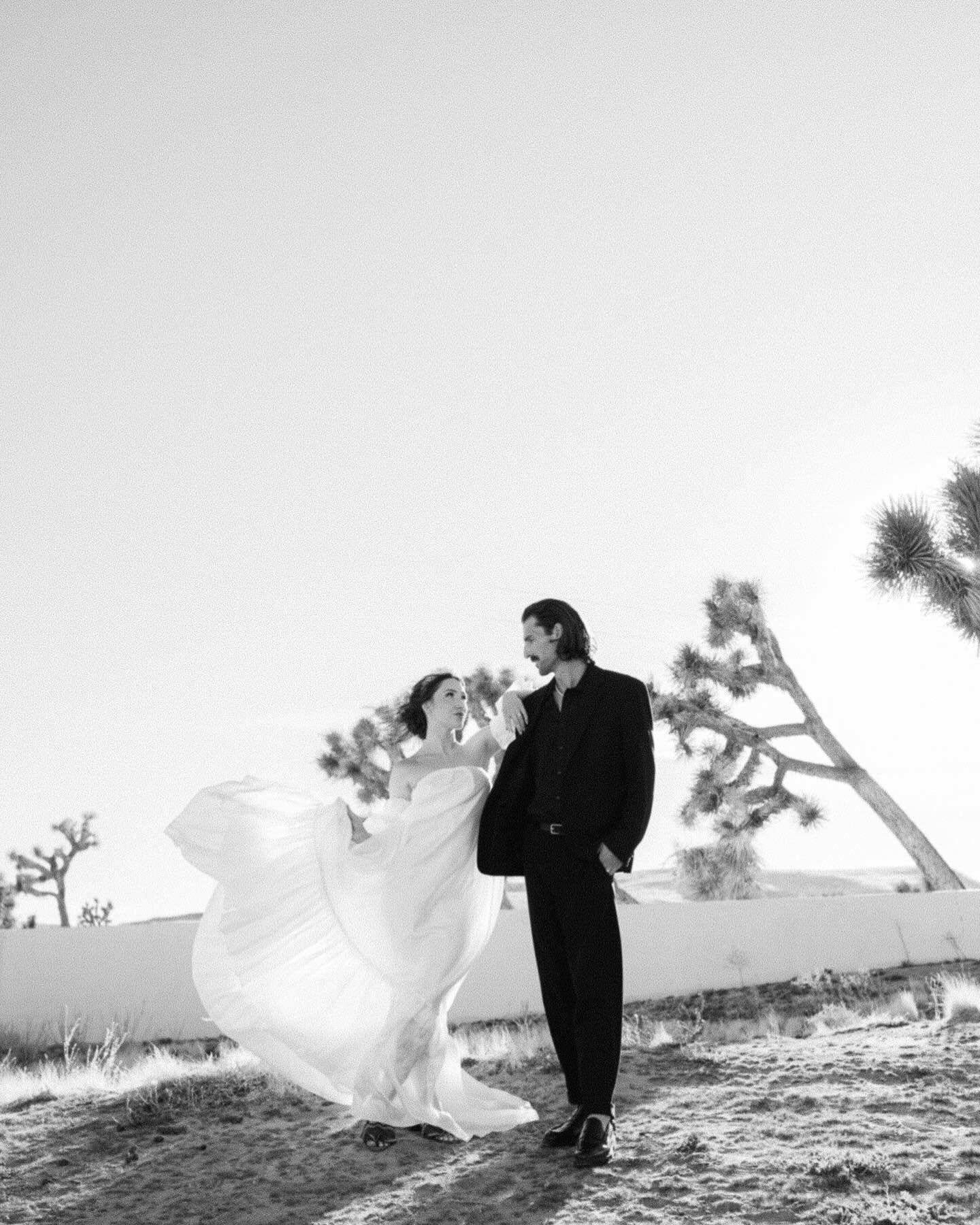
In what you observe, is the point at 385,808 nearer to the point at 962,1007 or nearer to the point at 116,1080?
the point at 116,1080

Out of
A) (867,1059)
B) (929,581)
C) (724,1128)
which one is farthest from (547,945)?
(929,581)

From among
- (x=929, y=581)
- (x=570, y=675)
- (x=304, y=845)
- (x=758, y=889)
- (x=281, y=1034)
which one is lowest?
(x=758, y=889)

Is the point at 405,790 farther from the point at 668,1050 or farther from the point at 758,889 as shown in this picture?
the point at 758,889

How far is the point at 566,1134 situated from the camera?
3.68 metres

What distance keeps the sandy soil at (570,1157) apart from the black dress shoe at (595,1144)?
0.05 meters

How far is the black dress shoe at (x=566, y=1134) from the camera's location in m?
3.67

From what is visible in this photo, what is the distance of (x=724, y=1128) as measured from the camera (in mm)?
3777

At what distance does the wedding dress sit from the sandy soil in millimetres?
227

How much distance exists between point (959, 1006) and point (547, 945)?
3829 mm

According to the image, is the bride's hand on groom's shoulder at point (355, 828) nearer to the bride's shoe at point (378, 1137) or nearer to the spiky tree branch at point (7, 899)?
the bride's shoe at point (378, 1137)

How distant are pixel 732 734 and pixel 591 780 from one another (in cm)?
1321

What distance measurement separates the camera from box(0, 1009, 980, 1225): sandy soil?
306 centimetres

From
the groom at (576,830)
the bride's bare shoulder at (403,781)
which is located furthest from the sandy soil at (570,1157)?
the bride's bare shoulder at (403,781)

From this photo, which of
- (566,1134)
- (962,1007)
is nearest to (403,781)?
(566,1134)
